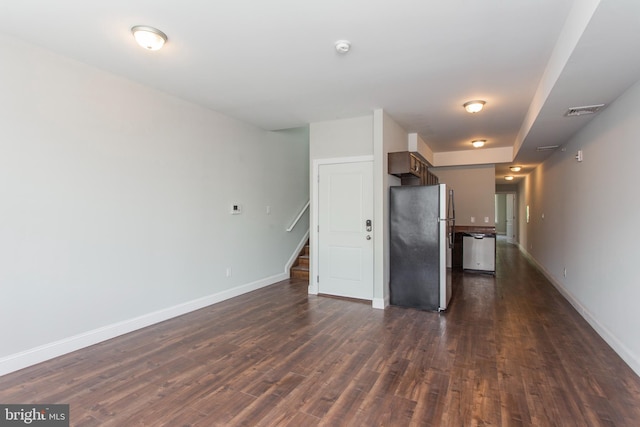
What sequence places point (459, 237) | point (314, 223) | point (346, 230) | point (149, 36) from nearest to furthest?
point (149, 36) < point (346, 230) < point (314, 223) < point (459, 237)

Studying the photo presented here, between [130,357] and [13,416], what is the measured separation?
2.71 ft

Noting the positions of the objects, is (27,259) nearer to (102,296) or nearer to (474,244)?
(102,296)

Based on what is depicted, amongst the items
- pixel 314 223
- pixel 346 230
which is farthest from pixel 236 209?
pixel 346 230

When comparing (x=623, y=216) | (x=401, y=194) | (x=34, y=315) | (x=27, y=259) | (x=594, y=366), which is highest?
(x=401, y=194)

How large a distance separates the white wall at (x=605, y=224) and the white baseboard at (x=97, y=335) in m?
4.32

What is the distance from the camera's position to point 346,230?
187 inches

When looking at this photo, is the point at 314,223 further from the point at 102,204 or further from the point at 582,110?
the point at 582,110

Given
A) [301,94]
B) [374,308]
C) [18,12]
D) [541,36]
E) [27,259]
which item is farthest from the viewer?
[374,308]

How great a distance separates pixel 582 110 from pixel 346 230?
2.97 metres

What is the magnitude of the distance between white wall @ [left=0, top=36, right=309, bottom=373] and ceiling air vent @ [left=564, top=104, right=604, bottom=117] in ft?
13.2

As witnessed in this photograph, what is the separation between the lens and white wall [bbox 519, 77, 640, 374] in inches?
109

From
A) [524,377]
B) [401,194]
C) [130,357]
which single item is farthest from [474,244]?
[130,357]

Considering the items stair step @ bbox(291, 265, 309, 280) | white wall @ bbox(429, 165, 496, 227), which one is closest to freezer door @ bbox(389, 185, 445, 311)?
stair step @ bbox(291, 265, 309, 280)

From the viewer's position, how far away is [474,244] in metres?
6.89
